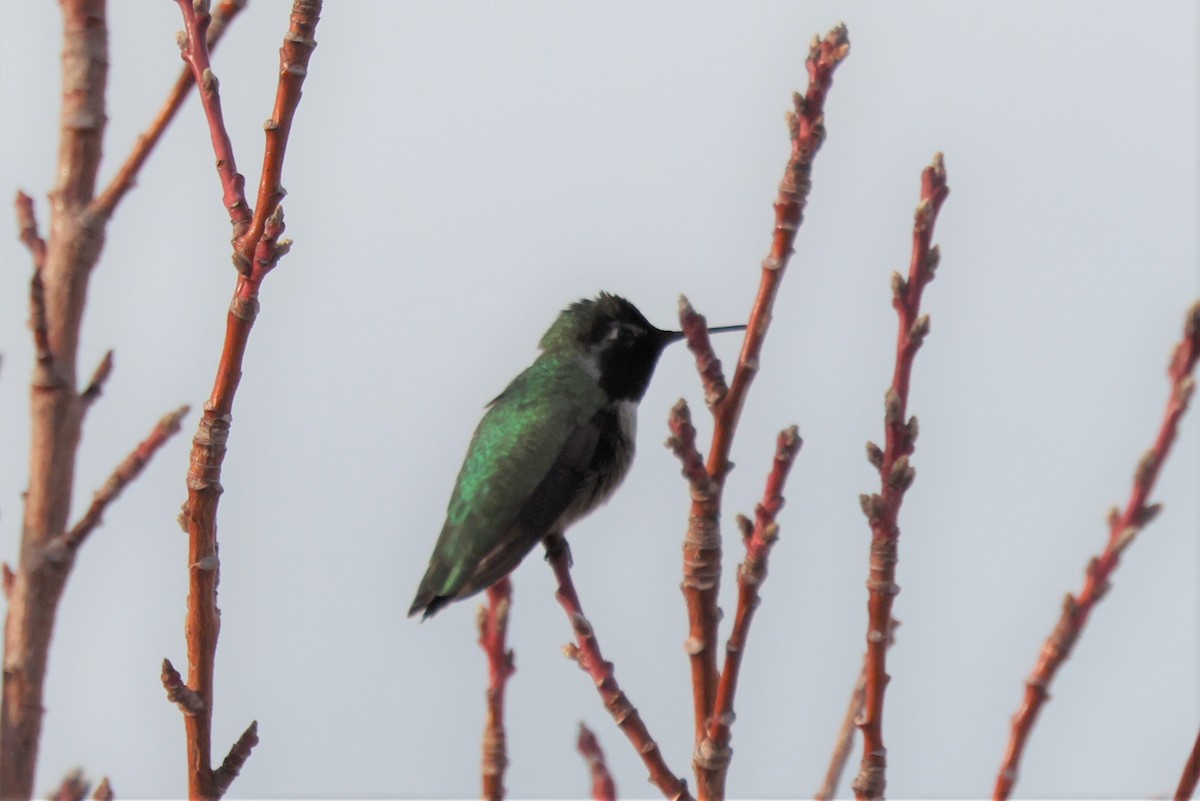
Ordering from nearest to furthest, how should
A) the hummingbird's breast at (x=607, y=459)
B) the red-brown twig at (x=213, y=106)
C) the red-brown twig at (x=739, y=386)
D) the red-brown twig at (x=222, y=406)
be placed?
the red-brown twig at (x=739, y=386), the red-brown twig at (x=222, y=406), the red-brown twig at (x=213, y=106), the hummingbird's breast at (x=607, y=459)

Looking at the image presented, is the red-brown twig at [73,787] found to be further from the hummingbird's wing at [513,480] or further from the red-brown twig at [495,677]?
the hummingbird's wing at [513,480]

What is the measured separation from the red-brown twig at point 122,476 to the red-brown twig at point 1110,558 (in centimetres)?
179

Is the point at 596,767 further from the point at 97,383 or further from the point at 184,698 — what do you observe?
the point at 97,383

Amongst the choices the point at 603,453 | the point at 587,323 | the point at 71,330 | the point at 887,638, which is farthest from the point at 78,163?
the point at 587,323

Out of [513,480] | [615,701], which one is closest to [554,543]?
[513,480]

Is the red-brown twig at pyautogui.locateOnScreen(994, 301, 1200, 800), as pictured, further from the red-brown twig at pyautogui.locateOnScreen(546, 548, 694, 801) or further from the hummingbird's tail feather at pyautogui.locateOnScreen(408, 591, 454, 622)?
the hummingbird's tail feather at pyautogui.locateOnScreen(408, 591, 454, 622)

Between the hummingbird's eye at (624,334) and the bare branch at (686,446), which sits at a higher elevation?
the hummingbird's eye at (624,334)

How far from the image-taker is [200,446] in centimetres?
355

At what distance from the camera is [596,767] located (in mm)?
4027

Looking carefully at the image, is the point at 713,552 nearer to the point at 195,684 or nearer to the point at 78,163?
the point at 195,684

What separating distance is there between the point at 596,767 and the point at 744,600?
882 millimetres

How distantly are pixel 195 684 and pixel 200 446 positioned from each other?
55 cm

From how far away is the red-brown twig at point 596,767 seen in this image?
3939mm

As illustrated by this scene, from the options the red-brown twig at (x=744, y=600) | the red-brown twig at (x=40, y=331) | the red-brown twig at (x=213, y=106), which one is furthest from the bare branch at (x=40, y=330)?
the red-brown twig at (x=744, y=600)
